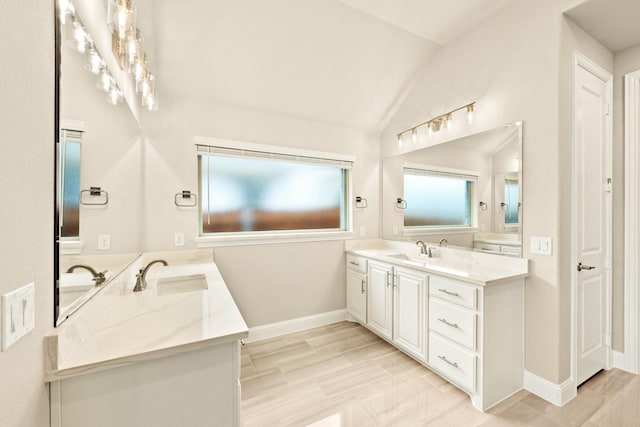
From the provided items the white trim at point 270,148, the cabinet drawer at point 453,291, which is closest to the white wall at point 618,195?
the cabinet drawer at point 453,291

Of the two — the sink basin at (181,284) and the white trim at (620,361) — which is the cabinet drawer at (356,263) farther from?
the white trim at (620,361)

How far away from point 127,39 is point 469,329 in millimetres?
2633

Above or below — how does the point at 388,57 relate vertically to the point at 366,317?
above

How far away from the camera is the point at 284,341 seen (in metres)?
2.72

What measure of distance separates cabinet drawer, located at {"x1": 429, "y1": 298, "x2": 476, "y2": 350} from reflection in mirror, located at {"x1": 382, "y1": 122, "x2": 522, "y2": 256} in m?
0.66

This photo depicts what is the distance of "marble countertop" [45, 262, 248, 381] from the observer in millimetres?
845

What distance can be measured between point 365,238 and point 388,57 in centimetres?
201

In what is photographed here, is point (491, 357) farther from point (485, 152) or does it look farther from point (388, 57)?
point (388, 57)

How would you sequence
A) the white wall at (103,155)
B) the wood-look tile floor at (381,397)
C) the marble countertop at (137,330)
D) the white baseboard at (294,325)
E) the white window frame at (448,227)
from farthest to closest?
the white baseboard at (294,325)
the white window frame at (448,227)
the wood-look tile floor at (381,397)
the white wall at (103,155)
the marble countertop at (137,330)

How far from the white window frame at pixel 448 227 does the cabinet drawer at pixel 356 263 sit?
2.04 ft

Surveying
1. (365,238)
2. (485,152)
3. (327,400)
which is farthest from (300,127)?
(327,400)

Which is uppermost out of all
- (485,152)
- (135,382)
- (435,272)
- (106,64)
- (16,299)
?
(106,64)

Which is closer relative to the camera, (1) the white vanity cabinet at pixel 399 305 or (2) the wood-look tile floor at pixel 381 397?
(2) the wood-look tile floor at pixel 381 397

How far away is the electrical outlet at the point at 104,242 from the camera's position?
48.7 inches
